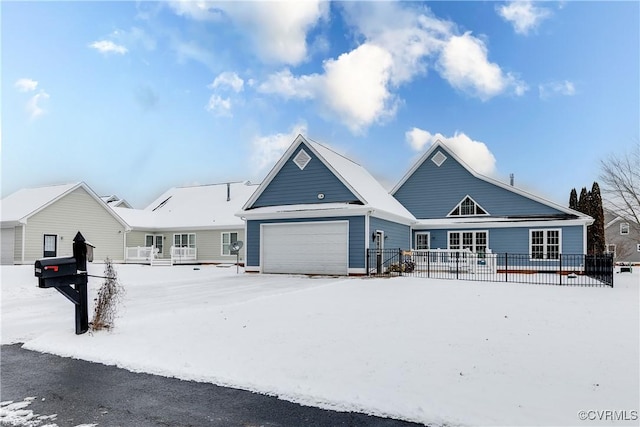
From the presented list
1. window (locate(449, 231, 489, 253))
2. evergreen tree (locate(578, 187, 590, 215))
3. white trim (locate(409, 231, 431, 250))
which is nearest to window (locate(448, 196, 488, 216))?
window (locate(449, 231, 489, 253))

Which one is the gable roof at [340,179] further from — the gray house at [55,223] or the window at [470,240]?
the gray house at [55,223]

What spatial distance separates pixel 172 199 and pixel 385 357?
36.1 m

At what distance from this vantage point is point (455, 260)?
23.3 metres

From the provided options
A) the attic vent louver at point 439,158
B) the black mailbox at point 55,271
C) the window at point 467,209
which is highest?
the attic vent louver at point 439,158

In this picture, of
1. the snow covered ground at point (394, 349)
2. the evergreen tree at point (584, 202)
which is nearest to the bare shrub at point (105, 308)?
the snow covered ground at point (394, 349)

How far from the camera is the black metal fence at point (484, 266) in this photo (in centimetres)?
1973

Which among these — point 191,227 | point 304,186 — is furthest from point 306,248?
point 191,227

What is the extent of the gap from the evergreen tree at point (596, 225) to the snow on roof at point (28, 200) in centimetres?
3942

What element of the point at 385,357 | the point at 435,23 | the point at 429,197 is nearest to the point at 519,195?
the point at 429,197

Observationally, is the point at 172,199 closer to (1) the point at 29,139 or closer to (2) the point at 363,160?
(2) the point at 363,160

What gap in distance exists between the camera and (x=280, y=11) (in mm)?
14688

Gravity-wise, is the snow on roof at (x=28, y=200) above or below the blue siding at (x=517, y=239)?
above

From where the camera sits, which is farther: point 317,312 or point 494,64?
point 494,64

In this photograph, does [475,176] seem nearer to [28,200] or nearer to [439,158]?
[439,158]
